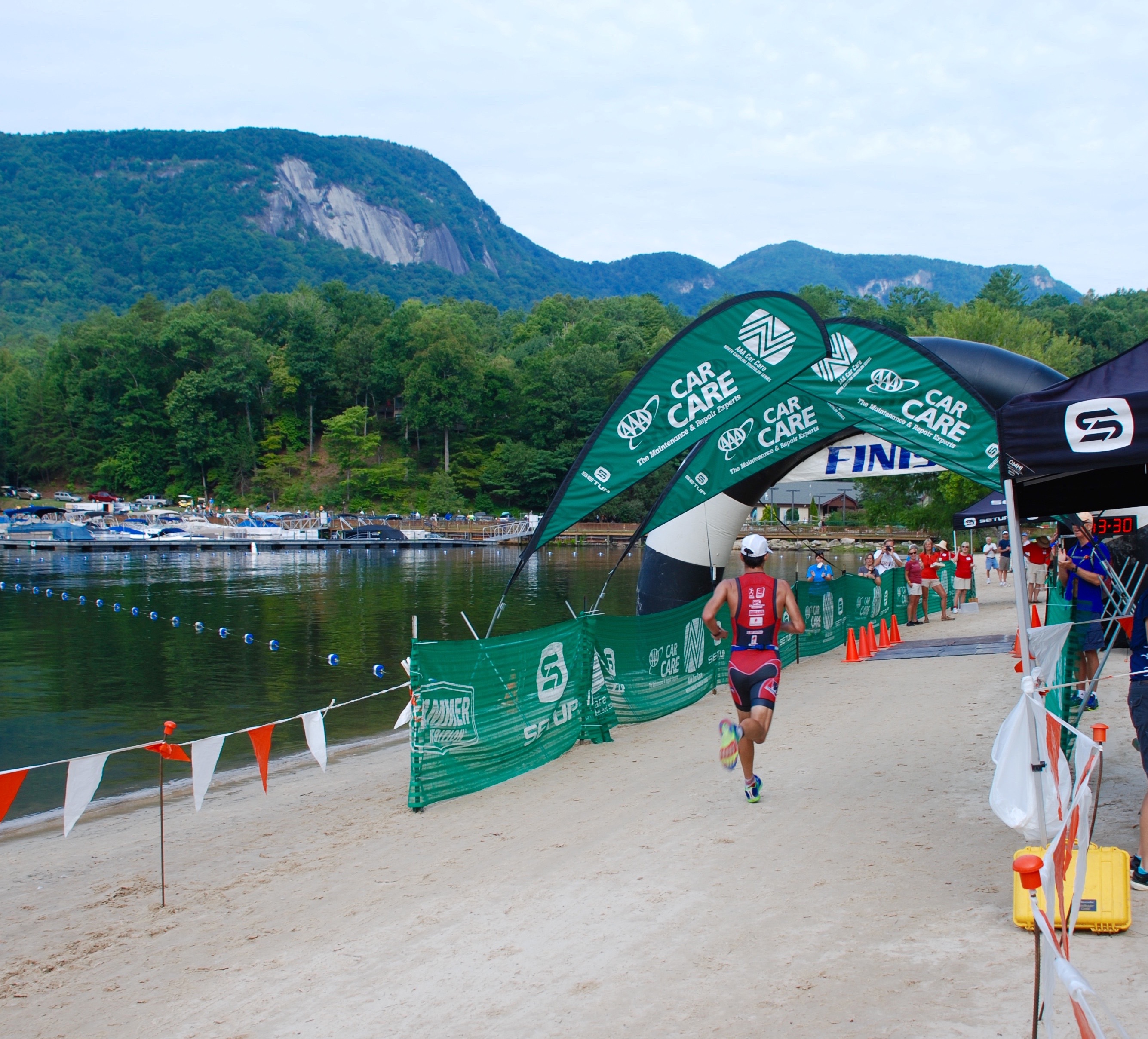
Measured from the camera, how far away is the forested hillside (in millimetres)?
94812

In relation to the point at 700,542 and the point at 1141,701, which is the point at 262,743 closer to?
the point at 1141,701

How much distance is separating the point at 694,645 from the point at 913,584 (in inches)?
428

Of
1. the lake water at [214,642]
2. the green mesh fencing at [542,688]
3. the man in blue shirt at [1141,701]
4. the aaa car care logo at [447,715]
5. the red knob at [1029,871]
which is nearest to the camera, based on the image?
the red knob at [1029,871]

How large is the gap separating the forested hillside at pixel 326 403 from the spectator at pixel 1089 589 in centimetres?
7791

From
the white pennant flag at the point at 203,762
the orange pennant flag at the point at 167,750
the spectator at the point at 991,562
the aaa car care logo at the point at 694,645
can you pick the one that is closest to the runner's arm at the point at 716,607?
the white pennant flag at the point at 203,762

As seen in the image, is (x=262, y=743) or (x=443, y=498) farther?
(x=443, y=498)

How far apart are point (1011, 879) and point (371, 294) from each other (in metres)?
134

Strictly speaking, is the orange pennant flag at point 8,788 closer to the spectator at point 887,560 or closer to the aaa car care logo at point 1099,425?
the aaa car care logo at point 1099,425

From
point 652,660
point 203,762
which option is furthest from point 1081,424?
point 652,660

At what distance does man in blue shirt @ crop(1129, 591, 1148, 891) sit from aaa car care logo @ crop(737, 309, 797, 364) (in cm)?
612

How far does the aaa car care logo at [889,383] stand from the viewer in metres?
10.5

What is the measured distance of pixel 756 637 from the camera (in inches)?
280

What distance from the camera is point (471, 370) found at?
100 metres

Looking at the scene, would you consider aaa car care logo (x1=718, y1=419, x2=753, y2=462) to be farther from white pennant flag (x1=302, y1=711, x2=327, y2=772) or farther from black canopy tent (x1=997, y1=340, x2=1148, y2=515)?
black canopy tent (x1=997, y1=340, x2=1148, y2=515)
